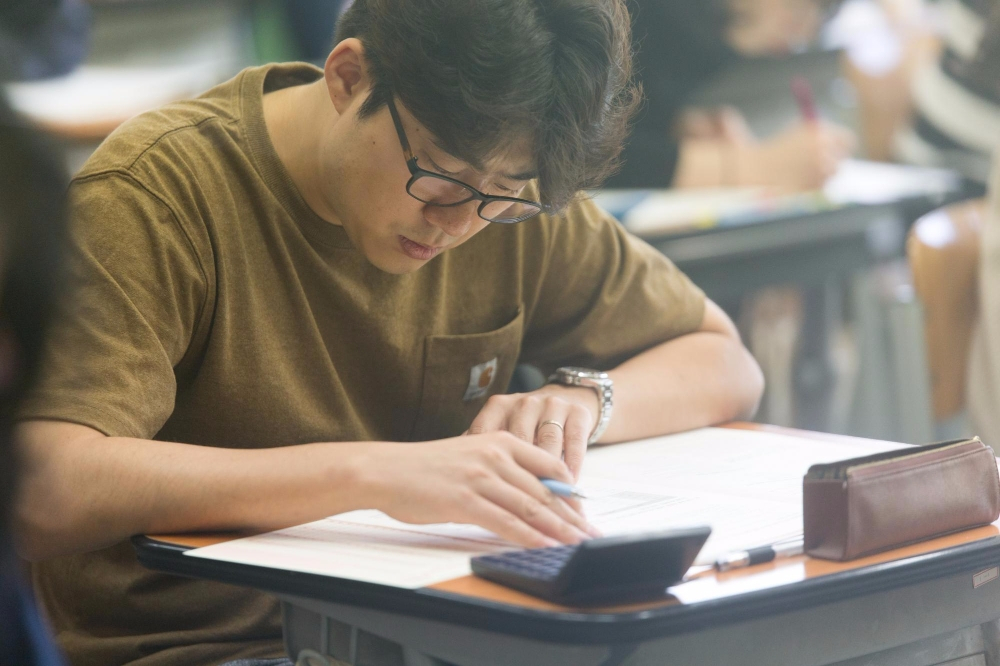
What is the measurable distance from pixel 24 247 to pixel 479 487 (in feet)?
1.59

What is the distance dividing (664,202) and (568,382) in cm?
142

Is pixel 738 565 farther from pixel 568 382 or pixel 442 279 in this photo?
pixel 442 279

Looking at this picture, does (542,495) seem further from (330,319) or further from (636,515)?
(330,319)

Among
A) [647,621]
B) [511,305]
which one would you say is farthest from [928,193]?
[647,621]

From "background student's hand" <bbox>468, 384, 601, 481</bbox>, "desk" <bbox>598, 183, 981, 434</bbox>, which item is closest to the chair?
"desk" <bbox>598, 183, 981, 434</bbox>

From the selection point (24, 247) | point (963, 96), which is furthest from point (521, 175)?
point (963, 96)

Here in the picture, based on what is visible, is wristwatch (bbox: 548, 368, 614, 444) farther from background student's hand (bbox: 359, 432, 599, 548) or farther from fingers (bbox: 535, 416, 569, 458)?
background student's hand (bbox: 359, 432, 599, 548)

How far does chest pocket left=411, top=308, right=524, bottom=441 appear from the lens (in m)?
1.32

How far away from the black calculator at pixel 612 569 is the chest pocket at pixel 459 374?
59 cm

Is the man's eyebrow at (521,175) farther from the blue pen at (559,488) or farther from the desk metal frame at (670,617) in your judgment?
the desk metal frame at (670,617)

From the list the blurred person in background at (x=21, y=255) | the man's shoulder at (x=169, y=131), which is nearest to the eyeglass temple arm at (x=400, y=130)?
the man's shoulder at (x=169, y=131)

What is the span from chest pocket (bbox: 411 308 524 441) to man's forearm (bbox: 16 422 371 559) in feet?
1.29

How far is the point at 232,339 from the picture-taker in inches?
44.3

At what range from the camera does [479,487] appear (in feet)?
2.86
